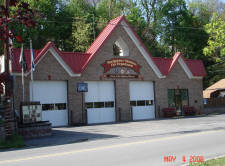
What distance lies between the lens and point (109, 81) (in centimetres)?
2866

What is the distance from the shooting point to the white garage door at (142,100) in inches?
1179

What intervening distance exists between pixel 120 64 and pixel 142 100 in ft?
14.1

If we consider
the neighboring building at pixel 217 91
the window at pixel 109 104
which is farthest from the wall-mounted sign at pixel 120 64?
the neighboring building at pixel 217 91

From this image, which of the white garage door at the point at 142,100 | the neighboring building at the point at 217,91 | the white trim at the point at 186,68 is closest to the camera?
the white garage door at the point at 142,100

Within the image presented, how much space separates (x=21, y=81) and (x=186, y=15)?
120 ft

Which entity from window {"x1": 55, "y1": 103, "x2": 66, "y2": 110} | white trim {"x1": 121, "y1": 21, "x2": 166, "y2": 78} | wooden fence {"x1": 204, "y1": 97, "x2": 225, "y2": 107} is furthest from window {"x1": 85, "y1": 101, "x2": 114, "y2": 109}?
wooden fence {"x1": 204, "y1": 97, "x2": 225, "y2": 107}

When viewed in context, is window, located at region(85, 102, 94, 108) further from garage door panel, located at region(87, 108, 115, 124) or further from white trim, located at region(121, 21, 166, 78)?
white trim, located at region(121, 21, 166, 78)

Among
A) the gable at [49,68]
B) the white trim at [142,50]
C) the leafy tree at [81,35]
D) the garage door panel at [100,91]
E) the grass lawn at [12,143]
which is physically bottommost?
the grass lawn at [12,143]

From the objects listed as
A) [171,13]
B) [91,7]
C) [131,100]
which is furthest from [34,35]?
[171,13]

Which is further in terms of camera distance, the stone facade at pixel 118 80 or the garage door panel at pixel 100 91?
the garage door panel at pixel 100 91

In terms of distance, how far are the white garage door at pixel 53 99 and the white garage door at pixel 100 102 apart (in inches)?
86.0

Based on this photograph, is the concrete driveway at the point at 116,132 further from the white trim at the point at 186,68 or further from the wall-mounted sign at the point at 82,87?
the white trim at the point at 186,68

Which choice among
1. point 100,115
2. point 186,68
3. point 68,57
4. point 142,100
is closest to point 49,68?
point 68,57
